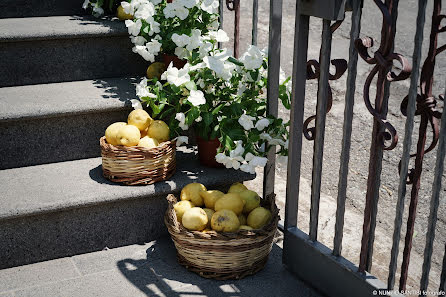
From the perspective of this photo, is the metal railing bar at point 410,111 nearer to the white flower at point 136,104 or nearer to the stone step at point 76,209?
the stone step at point 76,209

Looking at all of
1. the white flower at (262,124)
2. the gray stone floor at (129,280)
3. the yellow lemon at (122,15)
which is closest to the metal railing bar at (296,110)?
the white flower at (262,124)

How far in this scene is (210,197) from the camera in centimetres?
233

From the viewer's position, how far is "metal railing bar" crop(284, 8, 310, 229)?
212cm

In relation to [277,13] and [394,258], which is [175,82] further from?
[394,258]

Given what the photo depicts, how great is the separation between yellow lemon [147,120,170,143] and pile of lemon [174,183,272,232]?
233mm

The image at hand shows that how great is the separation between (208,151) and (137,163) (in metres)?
0.37

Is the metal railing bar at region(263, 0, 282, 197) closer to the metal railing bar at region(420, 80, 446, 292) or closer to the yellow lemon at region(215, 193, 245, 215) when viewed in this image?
the yellow lemon at region(215, 193, 245, 215)

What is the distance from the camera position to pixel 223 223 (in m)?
2.17

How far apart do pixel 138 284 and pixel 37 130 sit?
0.85 m

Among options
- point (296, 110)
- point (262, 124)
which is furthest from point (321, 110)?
point (262, 124)

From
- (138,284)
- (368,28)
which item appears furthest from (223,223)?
(368,28)

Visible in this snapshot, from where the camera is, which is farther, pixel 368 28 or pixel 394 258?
pixel 368 28

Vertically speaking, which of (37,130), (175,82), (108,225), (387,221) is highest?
(175,82)

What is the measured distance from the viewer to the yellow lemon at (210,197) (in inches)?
91.4
